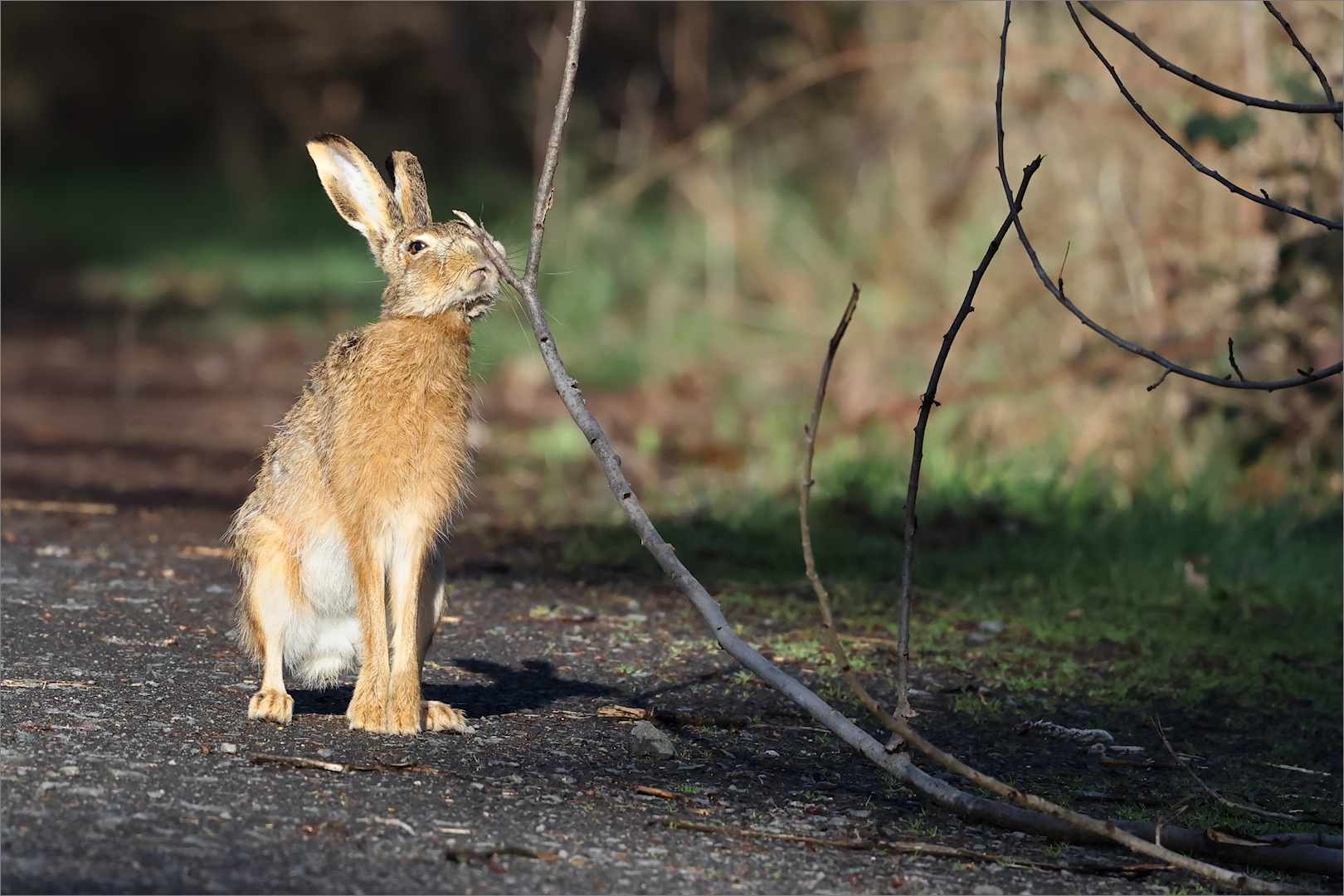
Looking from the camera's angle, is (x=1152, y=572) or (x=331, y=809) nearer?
(x=331, y=809)

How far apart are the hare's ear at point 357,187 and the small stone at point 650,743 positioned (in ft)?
5.30

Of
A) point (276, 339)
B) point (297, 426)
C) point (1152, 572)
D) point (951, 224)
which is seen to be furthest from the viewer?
point (276, 339)

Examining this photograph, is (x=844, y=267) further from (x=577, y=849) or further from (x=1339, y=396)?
(x=577, y=849)

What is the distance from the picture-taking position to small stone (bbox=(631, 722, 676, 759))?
4164 millimetres

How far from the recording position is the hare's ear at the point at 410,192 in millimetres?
4645

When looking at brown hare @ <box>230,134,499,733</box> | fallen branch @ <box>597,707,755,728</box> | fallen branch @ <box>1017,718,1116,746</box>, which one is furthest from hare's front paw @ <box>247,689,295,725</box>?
fallen branch @ <box>1017,718,1116,746</box>

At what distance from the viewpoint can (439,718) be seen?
425 centimetres

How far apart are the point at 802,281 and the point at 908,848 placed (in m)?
8.21

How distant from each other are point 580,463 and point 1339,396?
160 inches

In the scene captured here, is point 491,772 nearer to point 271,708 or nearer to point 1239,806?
point 271,708

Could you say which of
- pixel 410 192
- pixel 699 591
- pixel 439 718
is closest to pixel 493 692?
pixel 439 718

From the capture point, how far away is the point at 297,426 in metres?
4.61

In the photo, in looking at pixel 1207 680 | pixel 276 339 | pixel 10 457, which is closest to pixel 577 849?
pixel 1207 680

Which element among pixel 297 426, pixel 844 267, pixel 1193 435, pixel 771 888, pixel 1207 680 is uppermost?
pixel 844 267
